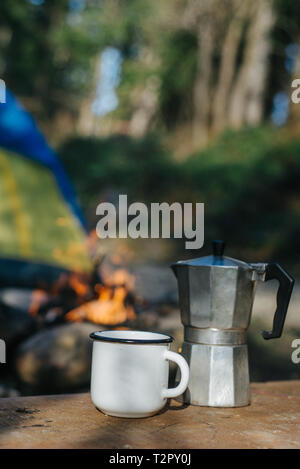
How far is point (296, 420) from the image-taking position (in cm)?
121

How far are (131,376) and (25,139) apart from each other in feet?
13.0

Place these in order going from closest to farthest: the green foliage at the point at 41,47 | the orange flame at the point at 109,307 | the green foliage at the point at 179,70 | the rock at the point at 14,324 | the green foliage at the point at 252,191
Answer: the rock at the point at 14,324, the orange flame at the point at 109,307, the green foliage at the point at 252,191, the green foliage at the point at 179,70, the green foliage at the point at 41,47

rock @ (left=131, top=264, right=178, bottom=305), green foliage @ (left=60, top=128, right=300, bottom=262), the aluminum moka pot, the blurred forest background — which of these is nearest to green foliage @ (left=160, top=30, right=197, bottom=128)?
the blurred forest background

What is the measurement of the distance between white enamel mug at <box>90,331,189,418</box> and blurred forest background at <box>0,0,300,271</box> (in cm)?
602

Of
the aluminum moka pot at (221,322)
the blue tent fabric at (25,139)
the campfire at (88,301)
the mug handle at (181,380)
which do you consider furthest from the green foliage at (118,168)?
the mug handle at (181,380)

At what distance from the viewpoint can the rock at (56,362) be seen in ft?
9.97

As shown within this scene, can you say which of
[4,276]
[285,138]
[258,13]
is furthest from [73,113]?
[4,276]

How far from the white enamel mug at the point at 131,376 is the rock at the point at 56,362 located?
196 centimetres

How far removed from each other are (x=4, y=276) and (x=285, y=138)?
6.18m

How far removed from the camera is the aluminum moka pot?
1341 millimetres

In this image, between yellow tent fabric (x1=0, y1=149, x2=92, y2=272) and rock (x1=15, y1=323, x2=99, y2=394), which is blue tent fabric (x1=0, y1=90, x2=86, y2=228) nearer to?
yellow tent fabric (x1=0, y1=149, x2=92, y2=272)

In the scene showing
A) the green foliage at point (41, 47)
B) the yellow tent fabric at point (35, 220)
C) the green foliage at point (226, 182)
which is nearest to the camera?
the yellow tent fabric at point (35, 220)

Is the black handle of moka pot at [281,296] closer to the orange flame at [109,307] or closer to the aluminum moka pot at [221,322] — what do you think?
the aluminum moka pot at [221,322]
